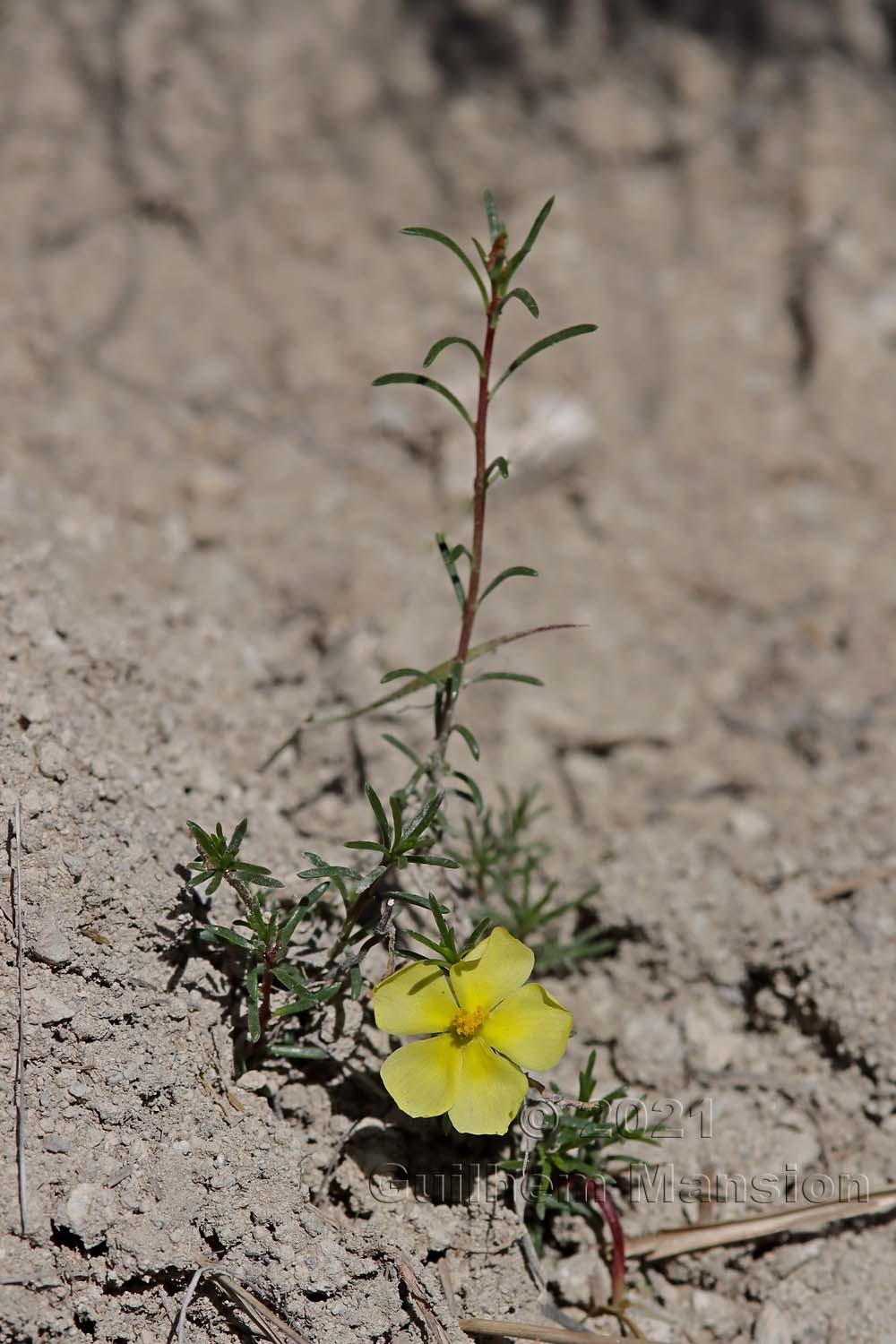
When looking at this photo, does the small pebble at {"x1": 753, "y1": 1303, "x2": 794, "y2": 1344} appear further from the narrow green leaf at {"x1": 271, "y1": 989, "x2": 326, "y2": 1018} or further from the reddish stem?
the narrow green leaf at {"x1": 271, "y1": 989, "x2": 326, "y2": 1018}

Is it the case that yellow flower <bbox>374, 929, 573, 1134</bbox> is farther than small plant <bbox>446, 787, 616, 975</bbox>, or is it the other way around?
small plant <bbox>446, 787, 616, 975</bbox>

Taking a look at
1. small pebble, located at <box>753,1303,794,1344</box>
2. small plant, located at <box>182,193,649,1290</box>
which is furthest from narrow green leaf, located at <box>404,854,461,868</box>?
small pebble, located at <box>753,1303,794,1344</box>

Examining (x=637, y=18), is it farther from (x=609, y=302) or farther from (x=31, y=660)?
(x=31, y=660)

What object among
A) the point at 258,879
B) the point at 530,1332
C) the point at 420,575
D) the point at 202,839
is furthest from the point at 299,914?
the point at 420,575

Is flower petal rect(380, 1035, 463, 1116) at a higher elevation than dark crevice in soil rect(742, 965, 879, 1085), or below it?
below

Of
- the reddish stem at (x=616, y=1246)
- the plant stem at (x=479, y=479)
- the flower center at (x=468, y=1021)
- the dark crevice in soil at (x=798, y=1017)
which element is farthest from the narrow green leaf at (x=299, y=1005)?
the dark crevice in soil at (x=798, y=1017)

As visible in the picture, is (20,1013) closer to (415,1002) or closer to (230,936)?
(230,936)

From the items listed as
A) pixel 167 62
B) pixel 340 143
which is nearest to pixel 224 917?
pixel 340 143
